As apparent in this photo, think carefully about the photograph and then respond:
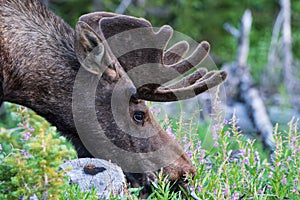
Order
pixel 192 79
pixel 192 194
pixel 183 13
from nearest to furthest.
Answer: pixel 192 194
pixel 192 79
pixel 183 13

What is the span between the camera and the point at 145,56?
5.52 meters

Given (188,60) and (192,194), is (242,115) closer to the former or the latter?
(188,60)

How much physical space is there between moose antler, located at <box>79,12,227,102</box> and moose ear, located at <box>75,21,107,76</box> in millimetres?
174

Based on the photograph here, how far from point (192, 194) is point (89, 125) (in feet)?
4.15

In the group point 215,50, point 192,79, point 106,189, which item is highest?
point 192,79

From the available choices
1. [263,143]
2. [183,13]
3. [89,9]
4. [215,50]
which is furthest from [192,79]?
[215,50]

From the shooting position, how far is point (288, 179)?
17.7 feet

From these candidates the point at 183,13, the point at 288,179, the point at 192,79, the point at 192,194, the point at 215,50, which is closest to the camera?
the point at 192,194

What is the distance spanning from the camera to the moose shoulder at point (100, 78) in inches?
216

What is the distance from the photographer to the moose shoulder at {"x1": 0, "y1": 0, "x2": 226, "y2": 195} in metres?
5.49

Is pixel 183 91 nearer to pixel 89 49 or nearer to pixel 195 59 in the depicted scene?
pixel 195 59

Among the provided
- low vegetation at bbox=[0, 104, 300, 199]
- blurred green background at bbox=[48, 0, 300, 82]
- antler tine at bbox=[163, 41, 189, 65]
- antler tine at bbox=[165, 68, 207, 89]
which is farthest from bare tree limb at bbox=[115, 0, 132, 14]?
antler tine at bbox=[165, 68, 207, 89]

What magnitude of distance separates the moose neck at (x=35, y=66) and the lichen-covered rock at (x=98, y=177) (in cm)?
77

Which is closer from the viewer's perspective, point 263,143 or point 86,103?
point 86,103
